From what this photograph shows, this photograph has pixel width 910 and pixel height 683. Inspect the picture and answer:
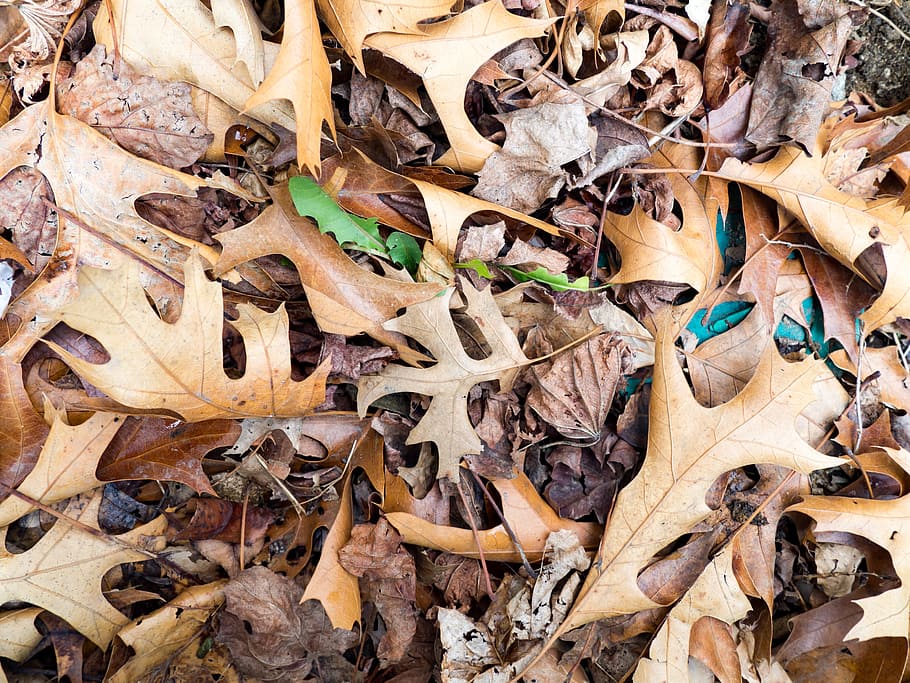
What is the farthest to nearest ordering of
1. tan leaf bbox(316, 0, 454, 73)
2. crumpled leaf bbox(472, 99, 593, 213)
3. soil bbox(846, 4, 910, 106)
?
soil bbox(846, 4, 910, 106), crumpled leaf bbox(472, 99, 593, 213), tan leaf bbox(316, 0, 454, 73)

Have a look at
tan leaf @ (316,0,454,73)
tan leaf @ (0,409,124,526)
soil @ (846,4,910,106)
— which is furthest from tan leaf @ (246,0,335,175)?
soil @ (846,4,910,106)

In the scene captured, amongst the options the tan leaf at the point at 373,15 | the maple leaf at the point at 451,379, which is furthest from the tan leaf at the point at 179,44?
the maple leaf at the point at 451,379

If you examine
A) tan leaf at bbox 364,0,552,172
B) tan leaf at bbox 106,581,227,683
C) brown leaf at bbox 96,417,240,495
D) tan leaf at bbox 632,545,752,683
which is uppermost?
tan leaf at bbox 364,0,552,172

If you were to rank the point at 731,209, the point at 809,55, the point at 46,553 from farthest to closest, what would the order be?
1. the point at 731,209
2. the point at 809,55
3. the point at 46,553

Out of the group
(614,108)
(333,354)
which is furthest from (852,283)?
(333,354)

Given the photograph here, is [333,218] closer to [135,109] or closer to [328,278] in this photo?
[328,278]

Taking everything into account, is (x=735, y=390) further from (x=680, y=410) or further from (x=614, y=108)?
(x=614, y=108)

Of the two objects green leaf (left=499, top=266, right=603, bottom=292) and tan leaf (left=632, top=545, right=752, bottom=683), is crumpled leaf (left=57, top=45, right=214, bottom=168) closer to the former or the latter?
green leaf (left=499, top=266, right=603, bottom=292)

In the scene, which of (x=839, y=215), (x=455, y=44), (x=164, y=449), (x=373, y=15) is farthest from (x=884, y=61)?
(x=164, y=449)
